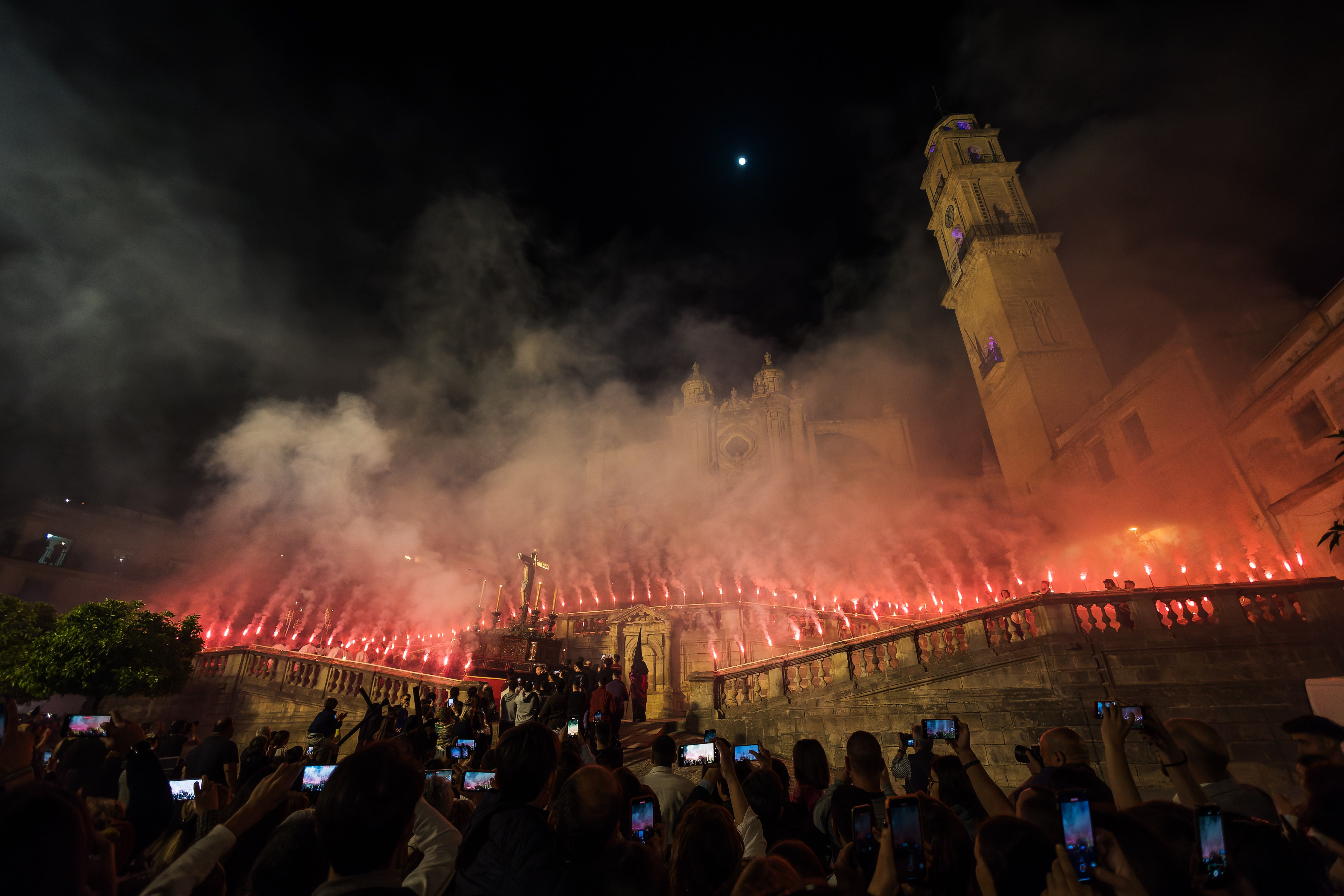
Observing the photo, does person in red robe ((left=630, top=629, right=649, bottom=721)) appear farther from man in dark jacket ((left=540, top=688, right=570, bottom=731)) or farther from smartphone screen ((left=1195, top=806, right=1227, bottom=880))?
smartphone screen ((left=1195, top=806, right=1227, bottom=880))

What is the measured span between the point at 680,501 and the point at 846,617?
20.9 metres

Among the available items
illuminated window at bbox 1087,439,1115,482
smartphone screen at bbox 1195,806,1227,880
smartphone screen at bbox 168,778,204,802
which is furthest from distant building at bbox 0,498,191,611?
illuminated window at bbox 1087,439,1115,482

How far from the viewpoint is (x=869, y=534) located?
36.7 metres

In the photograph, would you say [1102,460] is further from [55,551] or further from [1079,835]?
[55,551]

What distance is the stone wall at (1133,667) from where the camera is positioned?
8.59m

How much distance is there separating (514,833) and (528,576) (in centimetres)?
2382

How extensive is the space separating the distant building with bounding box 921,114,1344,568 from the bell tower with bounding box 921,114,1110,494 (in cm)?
8

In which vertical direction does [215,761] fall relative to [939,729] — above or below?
below

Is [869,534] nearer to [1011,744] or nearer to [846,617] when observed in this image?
[846,617]

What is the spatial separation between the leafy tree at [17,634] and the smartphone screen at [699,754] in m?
25.4

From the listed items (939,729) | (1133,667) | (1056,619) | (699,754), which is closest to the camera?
(939,729)

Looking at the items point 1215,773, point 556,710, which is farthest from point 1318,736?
point 556,710

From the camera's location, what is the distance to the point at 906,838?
243cm

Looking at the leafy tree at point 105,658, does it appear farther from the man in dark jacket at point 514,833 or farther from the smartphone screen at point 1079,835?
the smartphone screen at point 1079,835
